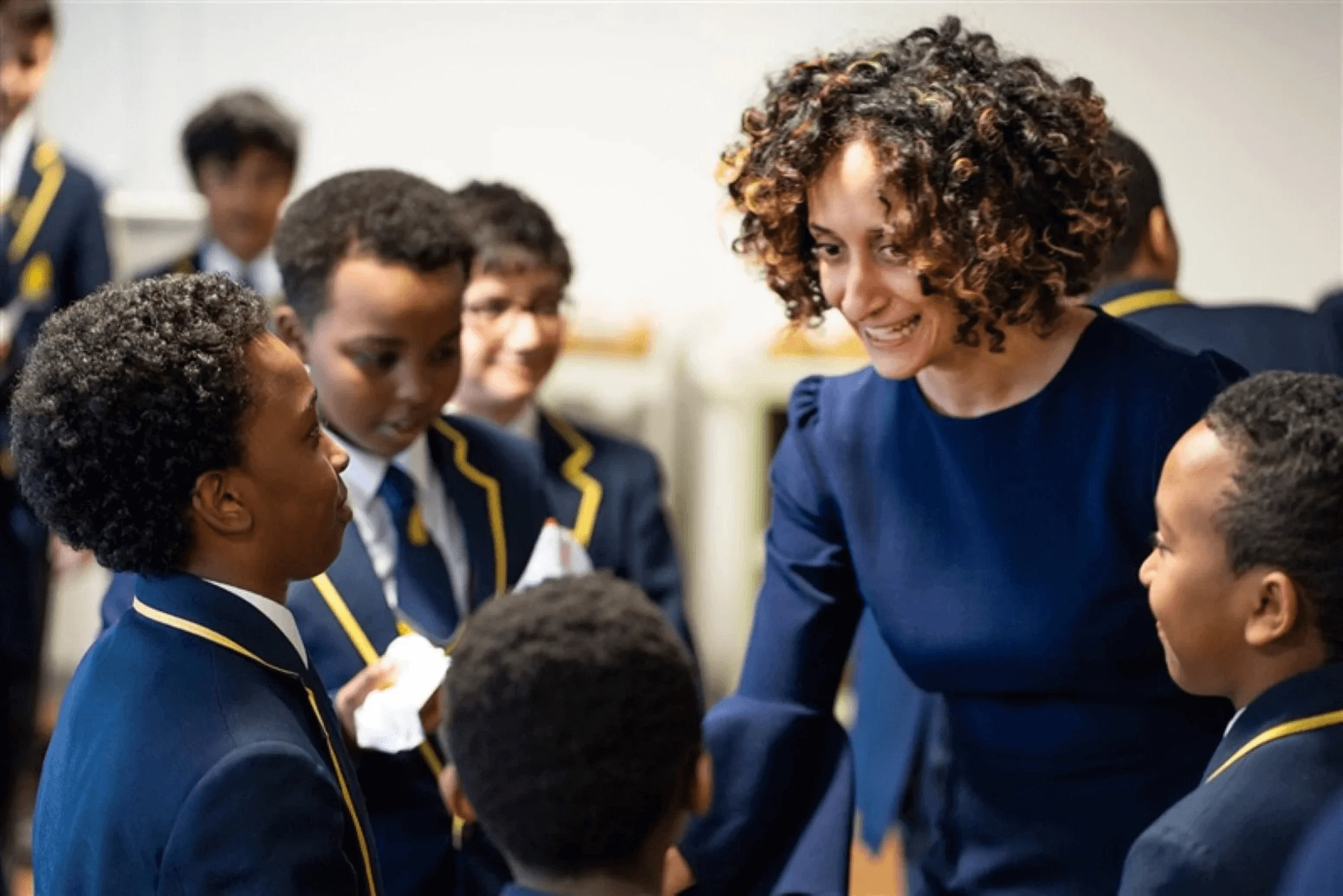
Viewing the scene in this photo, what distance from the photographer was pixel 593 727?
1120 millimetres

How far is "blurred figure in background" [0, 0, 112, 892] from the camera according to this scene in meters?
3.05

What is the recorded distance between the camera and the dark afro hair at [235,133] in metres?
3.68

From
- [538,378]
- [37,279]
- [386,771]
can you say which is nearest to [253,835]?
[386,771]

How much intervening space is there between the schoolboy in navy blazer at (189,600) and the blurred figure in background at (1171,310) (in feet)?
4.35

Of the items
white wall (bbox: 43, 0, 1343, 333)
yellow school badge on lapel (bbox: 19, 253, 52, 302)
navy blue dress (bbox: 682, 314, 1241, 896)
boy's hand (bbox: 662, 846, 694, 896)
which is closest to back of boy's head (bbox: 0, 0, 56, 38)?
yellow school badge on lapel (bbox: 19, 253, 52, 302)

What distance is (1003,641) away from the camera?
160 centimetres

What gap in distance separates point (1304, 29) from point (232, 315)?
3.02m

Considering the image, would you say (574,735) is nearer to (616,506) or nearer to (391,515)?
(391,515)

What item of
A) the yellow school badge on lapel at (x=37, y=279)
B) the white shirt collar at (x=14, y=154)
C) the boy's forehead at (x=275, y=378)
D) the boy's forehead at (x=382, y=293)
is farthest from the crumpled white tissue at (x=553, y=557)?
the white shirt collar at (x=14, y=154)

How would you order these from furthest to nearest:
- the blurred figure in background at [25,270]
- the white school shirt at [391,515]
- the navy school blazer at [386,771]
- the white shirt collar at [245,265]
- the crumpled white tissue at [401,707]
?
Result: the white shirt collar at [245,265]
the blurred figure in background at [25,270]
the white school shirt at [391,515]
the navy school blazer at [386,771]
the crumpled white tissue at [401,707]

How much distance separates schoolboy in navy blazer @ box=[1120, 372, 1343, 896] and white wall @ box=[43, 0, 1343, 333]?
2501 mm

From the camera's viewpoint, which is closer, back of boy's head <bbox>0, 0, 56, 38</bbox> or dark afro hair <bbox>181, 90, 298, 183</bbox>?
back of boy's head <bbox>0, 0, 56, 38</bbox>

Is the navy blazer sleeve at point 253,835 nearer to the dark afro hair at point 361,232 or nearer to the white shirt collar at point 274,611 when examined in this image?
the white shirt collar at point 274,611

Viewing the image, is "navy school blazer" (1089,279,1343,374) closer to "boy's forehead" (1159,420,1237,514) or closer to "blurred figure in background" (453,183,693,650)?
"blurred figure in background" (453,183,693,650)
